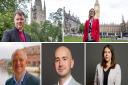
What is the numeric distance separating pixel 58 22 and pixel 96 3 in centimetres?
43

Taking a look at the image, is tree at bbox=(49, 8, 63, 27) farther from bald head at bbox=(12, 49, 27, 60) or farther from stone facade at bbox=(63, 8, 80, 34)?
bald head at bbox=(12, 49, 27, 60)

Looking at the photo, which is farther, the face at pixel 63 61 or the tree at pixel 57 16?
the tree at pixel 57 16

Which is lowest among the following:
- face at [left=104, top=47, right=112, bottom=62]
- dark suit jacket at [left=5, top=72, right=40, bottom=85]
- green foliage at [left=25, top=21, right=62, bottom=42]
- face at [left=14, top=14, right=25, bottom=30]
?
dark suit jacket at [left=5, top=72, right=40, bottom=85]

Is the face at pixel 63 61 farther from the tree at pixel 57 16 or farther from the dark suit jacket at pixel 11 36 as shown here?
the dark suit jacket at pixel 11 36

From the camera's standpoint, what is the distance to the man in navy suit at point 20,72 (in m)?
2.67

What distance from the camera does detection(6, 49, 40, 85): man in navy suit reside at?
2.67 m

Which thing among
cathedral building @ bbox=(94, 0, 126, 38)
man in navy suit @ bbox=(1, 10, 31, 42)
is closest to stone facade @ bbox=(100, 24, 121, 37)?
cathedral building @ bbox=(94, 0, 126, 38)

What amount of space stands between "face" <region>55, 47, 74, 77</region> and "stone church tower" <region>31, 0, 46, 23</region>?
0.39 m

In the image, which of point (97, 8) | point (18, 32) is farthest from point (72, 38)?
point (18, 32)

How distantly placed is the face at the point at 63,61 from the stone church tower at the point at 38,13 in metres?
0.39

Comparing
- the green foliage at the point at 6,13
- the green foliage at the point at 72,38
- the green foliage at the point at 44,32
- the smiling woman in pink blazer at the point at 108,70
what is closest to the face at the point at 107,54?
the smiling woman in pink blazer at the point at 108,70

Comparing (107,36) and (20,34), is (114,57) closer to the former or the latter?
(107,36)

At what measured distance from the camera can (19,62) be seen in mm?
2689

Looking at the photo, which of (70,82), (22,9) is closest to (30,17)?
(22,9)
